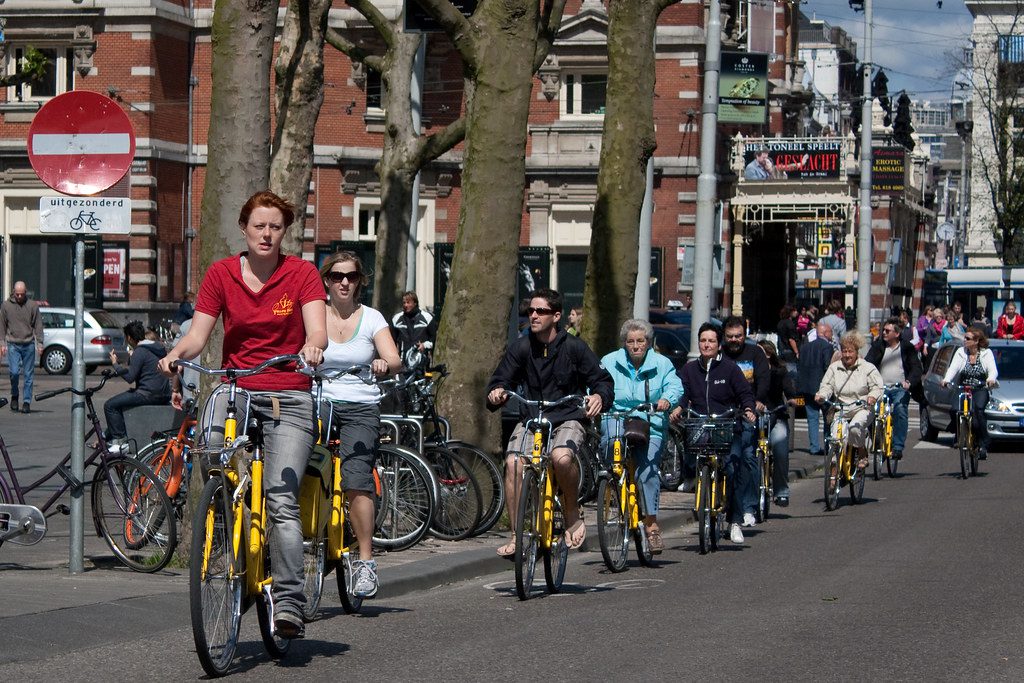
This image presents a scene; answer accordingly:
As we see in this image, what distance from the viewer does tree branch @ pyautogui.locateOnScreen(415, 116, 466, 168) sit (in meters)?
19.9

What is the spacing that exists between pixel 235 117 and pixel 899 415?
1448 centimetres

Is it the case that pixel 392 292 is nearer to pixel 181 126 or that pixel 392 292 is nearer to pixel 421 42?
pixel 421 42

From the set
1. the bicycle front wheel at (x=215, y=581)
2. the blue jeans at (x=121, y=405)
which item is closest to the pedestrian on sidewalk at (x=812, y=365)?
the blue jeans at (x=121, y=405)

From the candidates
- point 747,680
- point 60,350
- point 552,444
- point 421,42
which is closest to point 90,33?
point 60,350

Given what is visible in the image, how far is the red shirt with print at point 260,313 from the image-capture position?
7.72 metres

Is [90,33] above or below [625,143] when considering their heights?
above

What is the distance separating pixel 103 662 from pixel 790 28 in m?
54.4

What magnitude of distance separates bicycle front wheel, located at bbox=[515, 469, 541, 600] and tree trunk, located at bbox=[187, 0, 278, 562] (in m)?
2.11

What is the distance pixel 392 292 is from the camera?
2373 centimetres

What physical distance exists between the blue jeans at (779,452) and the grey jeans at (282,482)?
10.2 m

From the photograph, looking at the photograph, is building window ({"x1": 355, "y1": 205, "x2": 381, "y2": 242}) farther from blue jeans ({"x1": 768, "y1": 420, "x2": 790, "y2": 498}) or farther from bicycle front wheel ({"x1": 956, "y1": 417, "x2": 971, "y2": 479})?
blue jeans ({"x1": 768, "y1": 420, "x2": 790, "y2": 498})

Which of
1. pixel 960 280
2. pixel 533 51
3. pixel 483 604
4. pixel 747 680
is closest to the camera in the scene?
pixel 747 680

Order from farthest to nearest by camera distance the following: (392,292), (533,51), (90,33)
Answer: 1. (90,33)
2. (392,292)
3. (533,51)

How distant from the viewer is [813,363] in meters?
22.8
